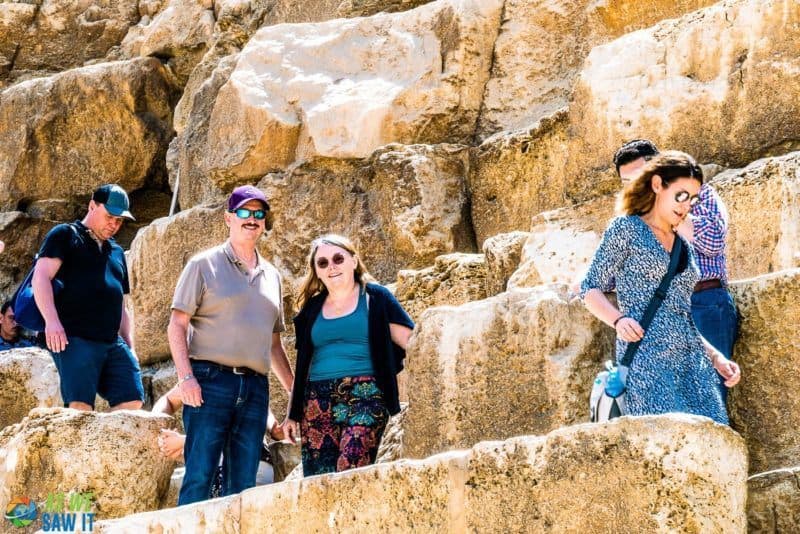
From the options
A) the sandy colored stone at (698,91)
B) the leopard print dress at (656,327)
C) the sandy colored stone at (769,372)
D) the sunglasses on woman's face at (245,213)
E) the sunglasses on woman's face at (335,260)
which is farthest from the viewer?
the sandy colored stone at (698,91)

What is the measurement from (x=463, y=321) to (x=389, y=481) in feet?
3.84

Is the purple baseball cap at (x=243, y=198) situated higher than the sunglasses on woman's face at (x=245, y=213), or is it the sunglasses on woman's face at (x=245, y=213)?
the purple baseball cap at (x=243, y=198)

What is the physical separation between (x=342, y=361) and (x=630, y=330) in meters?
1.43

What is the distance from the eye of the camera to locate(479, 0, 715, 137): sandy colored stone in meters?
9.88

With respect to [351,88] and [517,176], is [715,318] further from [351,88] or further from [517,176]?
[351,88]

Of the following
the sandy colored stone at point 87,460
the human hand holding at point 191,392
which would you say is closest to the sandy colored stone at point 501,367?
the human hand holding at point 191,392

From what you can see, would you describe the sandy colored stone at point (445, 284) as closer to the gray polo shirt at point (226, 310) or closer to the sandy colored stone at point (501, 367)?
the gray polo shirt at point (226, 310)

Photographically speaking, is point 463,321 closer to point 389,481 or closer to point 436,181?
point 389,481

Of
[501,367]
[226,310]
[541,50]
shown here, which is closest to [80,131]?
[541,50]

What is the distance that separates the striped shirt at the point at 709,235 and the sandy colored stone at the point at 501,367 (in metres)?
0.55

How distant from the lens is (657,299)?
16.2ft

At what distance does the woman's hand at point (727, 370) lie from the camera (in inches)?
197

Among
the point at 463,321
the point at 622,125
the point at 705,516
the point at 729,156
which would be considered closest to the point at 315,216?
the point at 622,125

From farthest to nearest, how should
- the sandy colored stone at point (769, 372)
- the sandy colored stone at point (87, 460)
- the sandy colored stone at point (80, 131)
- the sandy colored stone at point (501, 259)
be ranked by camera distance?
the sandy colored stone at point (80, 131) < the sandy colored stone at point (501, 259) < the sandy colored stone at point (87, 460) < the sandy colored stone at point (769, 372)
